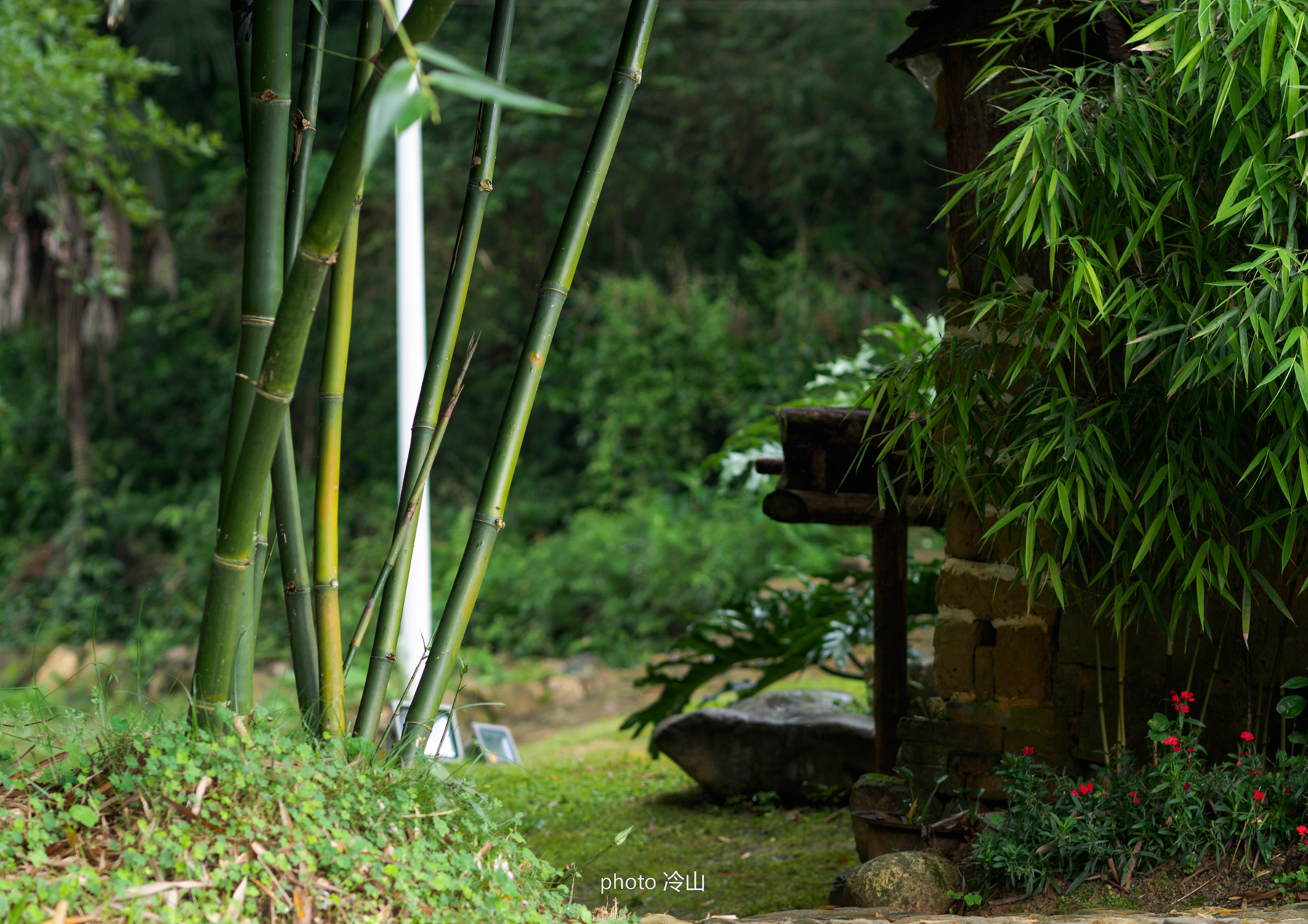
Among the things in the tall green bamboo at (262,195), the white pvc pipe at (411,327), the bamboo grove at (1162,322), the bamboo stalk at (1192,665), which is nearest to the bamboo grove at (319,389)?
the tall green bamboo at (262,195)

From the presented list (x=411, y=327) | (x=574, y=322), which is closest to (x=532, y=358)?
(x=411, y=327)

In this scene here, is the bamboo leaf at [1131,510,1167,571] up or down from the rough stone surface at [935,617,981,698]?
up

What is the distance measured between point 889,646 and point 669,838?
103cm

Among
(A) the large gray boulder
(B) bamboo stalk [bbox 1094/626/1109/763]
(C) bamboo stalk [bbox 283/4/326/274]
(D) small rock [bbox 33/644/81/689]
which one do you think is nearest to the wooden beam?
(B) bamboo stalk [bbox 1094/626/1109/763]

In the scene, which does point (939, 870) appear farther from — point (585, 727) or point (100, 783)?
point (585, 727)

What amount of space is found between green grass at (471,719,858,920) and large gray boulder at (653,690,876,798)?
10cm

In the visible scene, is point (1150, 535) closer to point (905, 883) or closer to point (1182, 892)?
point (1182, 892)

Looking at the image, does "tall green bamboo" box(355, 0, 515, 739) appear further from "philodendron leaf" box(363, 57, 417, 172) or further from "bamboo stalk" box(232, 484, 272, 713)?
"philodendron leaf" box(363, 57, 417, 172)

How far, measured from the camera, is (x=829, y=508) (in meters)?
3.10

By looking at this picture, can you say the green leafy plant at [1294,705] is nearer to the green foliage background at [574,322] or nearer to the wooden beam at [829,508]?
the wooden beam at [829,508]

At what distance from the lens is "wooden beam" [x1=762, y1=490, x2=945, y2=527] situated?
10.0ft

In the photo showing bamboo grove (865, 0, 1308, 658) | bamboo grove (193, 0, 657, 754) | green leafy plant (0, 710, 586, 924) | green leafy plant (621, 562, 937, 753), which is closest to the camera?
green leafy plant (0, 710, 586, 924)

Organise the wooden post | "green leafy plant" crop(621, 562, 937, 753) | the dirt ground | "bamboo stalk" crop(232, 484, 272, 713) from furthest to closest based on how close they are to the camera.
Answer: "green leafy plant" crop(621, 562, 937, 753), the wooden post, the dirt ground, "bamboo stalk" crop(232, 484, 272, 713)

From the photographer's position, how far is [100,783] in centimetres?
148
